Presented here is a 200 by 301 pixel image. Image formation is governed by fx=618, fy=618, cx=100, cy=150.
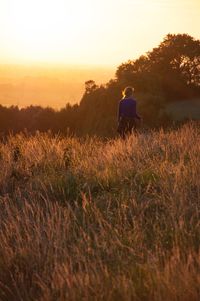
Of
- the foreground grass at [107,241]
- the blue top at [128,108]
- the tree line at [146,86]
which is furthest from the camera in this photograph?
the tree line at [146,86]

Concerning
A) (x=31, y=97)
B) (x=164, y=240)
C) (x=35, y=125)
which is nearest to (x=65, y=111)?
(x=35, y=125)

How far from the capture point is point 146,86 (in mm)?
34875

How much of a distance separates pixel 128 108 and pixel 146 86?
21.0m

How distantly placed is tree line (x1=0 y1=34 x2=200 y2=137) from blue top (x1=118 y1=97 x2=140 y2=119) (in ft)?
57.3

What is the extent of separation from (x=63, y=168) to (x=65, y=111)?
30134 mm

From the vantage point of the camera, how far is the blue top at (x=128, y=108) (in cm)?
1410

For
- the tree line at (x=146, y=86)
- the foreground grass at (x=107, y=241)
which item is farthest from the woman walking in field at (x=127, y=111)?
the tree line at (x=146, y=86)

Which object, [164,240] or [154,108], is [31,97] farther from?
[164,240]

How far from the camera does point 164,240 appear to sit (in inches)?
213

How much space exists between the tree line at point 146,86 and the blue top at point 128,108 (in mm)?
17461

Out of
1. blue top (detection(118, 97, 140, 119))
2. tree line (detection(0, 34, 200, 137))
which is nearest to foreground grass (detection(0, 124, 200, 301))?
blue top (detection(118, 97, 140, 119))

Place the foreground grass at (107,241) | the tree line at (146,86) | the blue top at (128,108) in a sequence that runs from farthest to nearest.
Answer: the tree line at (146,86), the blue top at (128,108), the foreground grass at (107,241)

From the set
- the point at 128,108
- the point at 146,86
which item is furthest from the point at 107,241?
the point at 146,86

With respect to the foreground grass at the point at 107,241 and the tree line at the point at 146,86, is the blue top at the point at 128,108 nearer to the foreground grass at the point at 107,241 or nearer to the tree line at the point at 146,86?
the foreground grass at the point at 107,241
